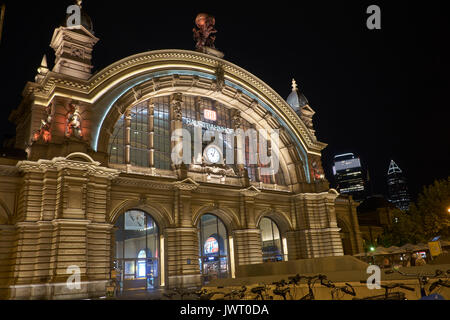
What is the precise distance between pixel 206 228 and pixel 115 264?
33.1ft

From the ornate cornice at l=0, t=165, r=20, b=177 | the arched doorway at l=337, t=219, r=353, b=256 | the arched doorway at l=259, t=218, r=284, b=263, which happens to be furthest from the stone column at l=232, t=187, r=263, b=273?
the ornate cornice at l=0, t=165, r=20, b=177

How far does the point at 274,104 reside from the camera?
143ft

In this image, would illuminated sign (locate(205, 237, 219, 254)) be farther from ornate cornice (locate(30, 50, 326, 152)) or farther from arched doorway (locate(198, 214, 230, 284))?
ornate cornice (locate(30, 50, 326, 152))

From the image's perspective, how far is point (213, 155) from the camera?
125 ft

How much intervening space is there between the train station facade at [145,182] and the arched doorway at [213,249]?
0.12 m

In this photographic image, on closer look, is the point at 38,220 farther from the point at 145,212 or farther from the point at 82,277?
Answer: the point at 145,212

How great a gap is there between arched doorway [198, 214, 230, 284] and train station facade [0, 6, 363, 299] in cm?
12

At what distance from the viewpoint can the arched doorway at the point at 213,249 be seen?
34.9 metres

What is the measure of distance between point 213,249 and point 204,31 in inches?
946

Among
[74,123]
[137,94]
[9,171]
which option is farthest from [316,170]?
[9,171]

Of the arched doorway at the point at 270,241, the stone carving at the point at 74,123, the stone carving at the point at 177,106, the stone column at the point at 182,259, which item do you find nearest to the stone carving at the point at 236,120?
the stone carving at the point at 177,106

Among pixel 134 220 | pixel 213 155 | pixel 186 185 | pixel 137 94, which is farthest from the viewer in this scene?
pixel 213 155

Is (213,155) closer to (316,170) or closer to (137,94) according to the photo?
(137,94)

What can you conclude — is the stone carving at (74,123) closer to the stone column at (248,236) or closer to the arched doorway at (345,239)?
the stone column at (248,236)
